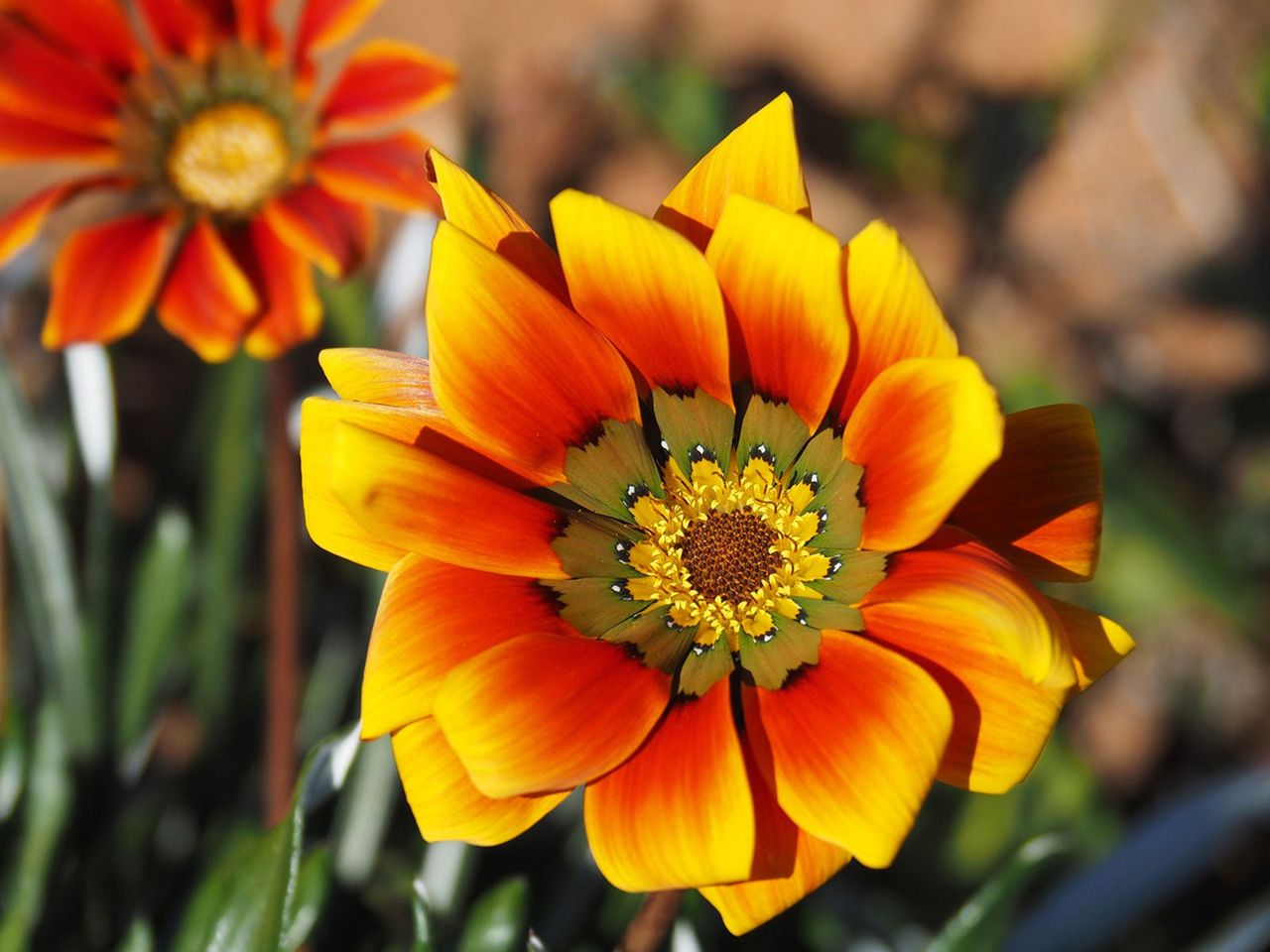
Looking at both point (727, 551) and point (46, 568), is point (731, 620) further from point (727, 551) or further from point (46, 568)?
point (46, 568)

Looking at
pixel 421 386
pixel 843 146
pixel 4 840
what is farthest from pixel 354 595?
pixel 843 146

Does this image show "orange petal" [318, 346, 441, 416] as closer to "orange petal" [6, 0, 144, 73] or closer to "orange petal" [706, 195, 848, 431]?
"orange petal" [706, 195, 848, 431]

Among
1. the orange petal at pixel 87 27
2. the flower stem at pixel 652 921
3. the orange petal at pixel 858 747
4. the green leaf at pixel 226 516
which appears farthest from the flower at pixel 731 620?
the green leaf at pixel 226 516

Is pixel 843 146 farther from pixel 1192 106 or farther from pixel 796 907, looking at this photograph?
pixel 796 907

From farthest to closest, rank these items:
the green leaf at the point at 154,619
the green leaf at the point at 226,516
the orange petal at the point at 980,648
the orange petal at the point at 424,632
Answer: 1. the green leaf at the point at 226,516
2. the green leaf at the point at 154,619
3. the orange petal at the point at 424,632
4. the orange petal at the point at 980,648

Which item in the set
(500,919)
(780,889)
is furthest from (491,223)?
(500,919)

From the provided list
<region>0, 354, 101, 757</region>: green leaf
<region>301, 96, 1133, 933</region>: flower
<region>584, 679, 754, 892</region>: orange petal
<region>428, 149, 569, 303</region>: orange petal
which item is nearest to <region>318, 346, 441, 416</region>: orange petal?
<region>301, 96, 1133, 933</region>: flower

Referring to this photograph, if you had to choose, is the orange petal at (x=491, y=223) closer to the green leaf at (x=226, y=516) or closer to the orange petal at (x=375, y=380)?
the orange petal at (x=375, y=380)
